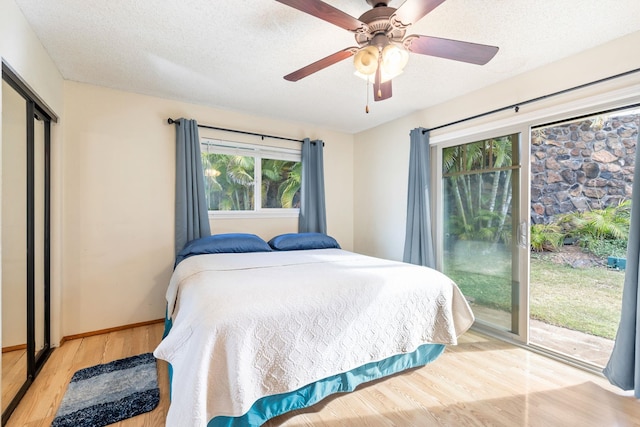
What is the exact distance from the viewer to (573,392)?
1861 mm

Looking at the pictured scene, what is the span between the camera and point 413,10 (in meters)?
1.36

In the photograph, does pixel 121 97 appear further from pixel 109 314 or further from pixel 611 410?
pixel 611 410

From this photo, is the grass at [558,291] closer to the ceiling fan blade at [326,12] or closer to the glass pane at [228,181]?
the ceiling fan blade at [326,12]

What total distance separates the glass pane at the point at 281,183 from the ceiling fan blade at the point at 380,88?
2.09m

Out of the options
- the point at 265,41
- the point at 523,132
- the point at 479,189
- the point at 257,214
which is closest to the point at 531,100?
the point at 523,132

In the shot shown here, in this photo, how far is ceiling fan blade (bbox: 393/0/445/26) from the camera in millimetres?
1286

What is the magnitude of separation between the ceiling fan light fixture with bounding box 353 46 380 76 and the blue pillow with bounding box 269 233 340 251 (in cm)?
210

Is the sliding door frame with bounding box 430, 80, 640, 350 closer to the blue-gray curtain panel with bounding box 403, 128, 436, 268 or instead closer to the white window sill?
the blue-gray curtain panel with bounding box 403, 128, 436, 268

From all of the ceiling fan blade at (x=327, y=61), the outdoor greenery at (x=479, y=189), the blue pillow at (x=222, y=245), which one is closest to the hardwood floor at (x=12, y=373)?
the blue pillow at (x=222, y=245)

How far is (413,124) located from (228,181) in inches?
93.1

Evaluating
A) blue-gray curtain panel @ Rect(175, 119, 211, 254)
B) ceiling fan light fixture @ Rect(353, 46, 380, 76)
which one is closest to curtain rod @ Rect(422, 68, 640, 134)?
ceiling fan light fixture @ Rect(353, 46, 380, 76)

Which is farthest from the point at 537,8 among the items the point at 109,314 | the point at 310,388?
the point at 109,314

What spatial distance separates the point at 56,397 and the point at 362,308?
6.55 feet

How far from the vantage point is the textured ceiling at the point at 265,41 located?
1697 millimetres
